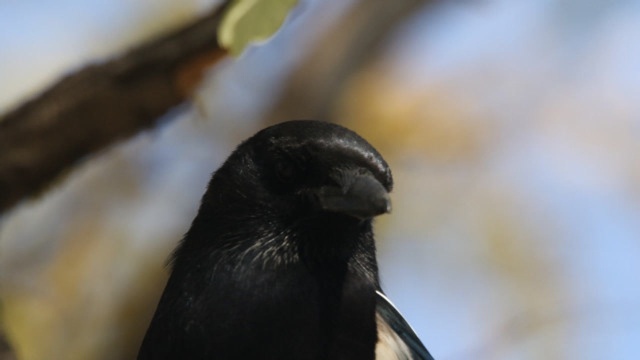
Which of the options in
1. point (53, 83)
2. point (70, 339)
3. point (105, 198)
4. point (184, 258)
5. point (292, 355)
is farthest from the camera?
point (105, 198)

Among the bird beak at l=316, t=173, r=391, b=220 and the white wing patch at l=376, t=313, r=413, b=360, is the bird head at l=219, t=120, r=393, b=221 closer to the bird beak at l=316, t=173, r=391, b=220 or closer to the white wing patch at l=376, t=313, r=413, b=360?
the bird beak at l=316, t=173, r=391, b=220

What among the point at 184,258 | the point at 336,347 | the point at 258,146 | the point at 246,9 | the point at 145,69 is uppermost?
the point at 145,69

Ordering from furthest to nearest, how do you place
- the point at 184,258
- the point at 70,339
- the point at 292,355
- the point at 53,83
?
the point at 70,339 → the point at 53,83 → the point at 184,258 → the point at 292,355

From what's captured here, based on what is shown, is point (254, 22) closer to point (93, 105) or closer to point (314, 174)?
point (314, 174)

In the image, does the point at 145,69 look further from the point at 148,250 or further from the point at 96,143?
the point at 148,250

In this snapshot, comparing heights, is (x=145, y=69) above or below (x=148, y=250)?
above

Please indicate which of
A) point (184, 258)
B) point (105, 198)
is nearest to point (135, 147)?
point (105, 198)

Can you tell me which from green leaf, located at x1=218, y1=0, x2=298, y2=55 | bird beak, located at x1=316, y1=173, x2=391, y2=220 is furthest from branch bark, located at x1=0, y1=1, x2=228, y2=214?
bird beak, located at x1=316, y1=173, x2=391, y2=220
